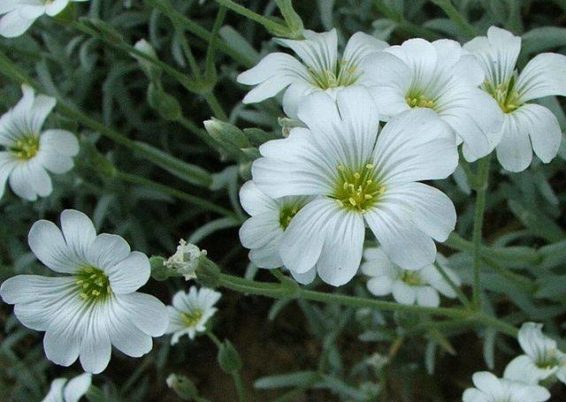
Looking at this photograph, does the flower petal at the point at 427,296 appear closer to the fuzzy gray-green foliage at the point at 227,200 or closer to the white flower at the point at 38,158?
the fuzzy gray-green foliage at the point at 227,200

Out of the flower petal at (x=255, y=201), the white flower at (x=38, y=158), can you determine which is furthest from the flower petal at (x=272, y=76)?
the white flower at (x=38, y=158)

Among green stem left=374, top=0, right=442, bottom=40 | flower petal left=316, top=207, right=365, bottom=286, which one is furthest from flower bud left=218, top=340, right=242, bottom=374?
green stem left=374, top=0, right=442, bottom=40

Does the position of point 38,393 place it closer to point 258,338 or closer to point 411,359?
point 258,338

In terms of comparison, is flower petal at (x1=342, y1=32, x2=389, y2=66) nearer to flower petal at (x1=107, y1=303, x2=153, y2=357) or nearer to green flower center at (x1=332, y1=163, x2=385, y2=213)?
green flower center at (x1=332, y1=163, x2=385, y2=213)

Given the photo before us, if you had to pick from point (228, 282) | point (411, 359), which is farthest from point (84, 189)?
point (228, 282)

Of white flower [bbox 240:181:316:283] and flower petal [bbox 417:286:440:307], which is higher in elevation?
flower petal [bbox 417:286:440:307]
